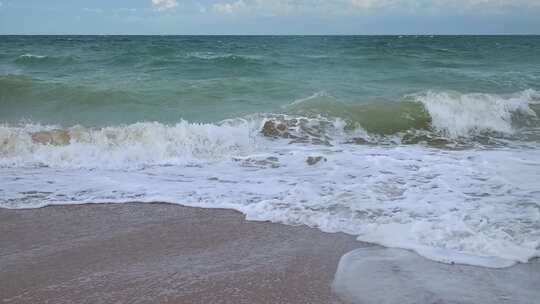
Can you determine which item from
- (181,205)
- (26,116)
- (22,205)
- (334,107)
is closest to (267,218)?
(181,205)

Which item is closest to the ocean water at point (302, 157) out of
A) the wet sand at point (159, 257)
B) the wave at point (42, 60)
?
the wet sand at point (159, 257)

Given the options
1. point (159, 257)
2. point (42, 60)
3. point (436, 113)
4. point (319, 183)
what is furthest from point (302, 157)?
point (42, 60)

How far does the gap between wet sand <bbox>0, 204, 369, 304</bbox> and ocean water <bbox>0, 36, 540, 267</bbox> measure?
0.31 m

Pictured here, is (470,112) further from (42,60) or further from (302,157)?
(42,60)

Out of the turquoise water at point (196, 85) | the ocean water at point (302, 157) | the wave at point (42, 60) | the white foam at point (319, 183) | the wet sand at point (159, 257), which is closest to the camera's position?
the wet sand at point (159, 257)

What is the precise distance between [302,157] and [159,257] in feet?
11.5

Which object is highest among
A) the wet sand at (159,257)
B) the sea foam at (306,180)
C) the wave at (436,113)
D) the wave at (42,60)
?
the wave at (42,60)

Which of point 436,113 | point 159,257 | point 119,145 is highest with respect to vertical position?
point 436,113

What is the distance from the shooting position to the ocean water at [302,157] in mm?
4387

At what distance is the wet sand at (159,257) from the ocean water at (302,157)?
0.31 m

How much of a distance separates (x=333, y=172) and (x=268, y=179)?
829mm

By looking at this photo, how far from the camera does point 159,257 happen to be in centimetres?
364

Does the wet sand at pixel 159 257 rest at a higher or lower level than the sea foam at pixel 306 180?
lower

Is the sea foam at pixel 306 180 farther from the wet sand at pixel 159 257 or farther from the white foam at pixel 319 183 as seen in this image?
the wet sand at pixel 159 257
